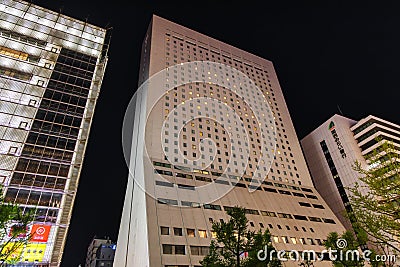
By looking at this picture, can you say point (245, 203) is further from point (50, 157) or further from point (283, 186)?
point (50, 157)

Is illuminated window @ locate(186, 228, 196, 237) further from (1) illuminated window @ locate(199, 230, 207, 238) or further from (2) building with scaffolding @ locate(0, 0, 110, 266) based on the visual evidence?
(2) building with scaffolding @ locate(0, 0, 110, 266)

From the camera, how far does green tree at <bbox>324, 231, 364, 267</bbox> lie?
1398 centimetres

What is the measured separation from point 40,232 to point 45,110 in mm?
14634

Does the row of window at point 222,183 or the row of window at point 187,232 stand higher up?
the row of window at point 222,183

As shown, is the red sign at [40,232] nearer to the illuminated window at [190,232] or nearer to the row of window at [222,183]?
the row of window at [222,183]

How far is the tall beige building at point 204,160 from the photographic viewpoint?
76.8ft

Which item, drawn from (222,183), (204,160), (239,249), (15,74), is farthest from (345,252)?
(15,74)

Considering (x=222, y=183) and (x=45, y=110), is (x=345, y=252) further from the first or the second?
(x=45, y=110)

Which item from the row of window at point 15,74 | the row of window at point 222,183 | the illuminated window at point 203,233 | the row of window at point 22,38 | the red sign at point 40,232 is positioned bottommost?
the illuminated window at point 203,233

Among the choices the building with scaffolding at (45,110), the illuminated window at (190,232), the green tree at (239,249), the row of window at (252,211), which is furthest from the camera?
the building with scaffolding at (45,110)

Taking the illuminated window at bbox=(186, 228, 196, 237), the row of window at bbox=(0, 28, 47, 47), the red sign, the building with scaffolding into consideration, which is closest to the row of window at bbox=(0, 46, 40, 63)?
the building with scaffolding

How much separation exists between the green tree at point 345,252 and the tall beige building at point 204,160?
9781 millimetres

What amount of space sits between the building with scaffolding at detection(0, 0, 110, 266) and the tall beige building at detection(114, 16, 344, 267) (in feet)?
23.7

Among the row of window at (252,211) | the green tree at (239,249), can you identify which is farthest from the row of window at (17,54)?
the green tree at (239,249)
